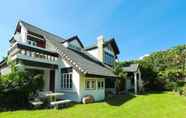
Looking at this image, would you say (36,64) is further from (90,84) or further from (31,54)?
(90,84)

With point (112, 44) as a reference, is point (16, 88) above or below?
below

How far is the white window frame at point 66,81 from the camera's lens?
1798 centimetres

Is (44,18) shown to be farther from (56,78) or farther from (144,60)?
(144,60)

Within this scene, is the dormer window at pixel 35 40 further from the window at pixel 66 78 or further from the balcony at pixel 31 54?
the window at pixel 66 78

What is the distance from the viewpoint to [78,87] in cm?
1717

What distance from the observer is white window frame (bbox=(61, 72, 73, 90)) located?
18.0m

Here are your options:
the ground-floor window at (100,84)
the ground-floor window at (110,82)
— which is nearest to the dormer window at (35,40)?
the ground-floor window at (100,84)

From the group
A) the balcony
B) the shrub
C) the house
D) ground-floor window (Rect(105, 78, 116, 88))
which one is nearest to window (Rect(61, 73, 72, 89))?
the house

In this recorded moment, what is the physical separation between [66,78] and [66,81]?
1.00ft

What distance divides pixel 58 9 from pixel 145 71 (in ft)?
60.4

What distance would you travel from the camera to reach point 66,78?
60.2 feet

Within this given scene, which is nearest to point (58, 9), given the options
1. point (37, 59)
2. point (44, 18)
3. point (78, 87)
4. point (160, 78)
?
point (44, 18)

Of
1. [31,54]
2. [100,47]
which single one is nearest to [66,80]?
[31,54]

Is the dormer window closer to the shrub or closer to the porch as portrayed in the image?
the shrub
